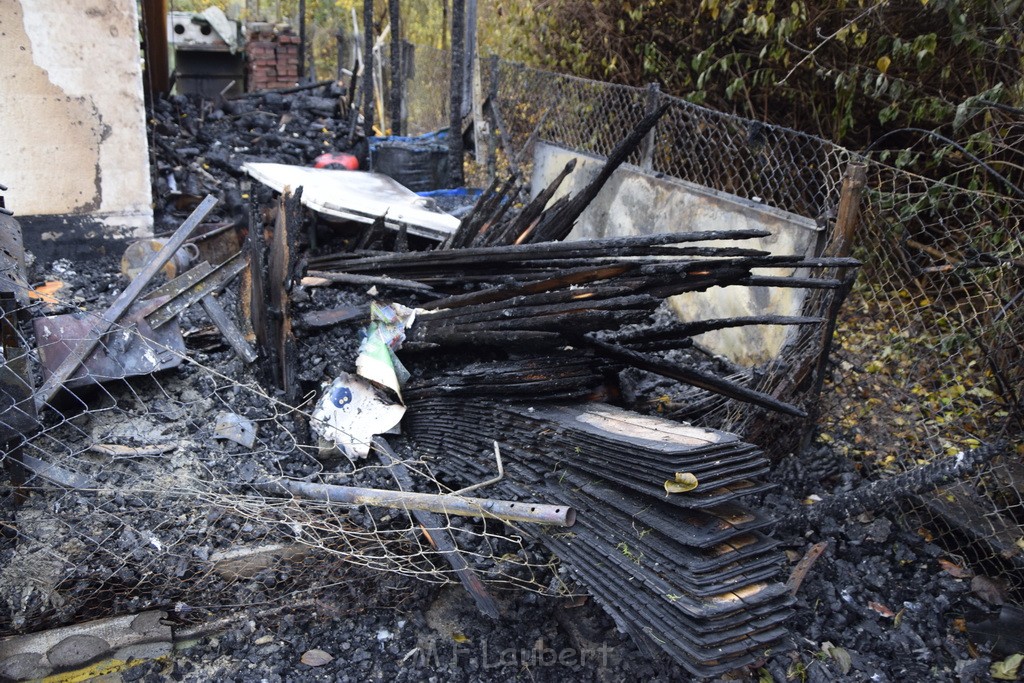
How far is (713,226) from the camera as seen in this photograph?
5262 mm

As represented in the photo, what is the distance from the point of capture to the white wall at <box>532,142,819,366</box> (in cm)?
465

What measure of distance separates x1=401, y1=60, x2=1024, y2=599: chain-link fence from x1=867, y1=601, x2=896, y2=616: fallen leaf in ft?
1.86

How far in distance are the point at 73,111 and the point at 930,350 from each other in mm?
6580

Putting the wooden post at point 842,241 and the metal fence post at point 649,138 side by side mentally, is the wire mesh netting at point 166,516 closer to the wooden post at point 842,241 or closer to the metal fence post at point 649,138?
the wooden post at point 842,241

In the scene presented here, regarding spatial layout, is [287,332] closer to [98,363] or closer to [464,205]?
[98,363]

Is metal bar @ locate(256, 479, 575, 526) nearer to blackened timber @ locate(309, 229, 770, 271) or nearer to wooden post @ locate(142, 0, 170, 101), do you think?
blackened timber @ locate(309, 229, 770, 271)

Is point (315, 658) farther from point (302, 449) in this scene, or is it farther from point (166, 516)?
point (302, 449)

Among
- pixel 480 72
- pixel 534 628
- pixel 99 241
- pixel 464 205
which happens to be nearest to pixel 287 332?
pixel 534 628

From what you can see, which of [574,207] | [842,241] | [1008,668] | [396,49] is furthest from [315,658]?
[396,49]

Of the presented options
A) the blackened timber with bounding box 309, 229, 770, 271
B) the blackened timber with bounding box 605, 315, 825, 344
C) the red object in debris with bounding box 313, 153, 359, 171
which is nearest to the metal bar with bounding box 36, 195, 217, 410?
the blackened timber with bounding box 309, 229, 770, 271

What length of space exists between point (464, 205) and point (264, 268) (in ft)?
11.7

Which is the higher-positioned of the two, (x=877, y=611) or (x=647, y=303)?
(x=647, y=303)

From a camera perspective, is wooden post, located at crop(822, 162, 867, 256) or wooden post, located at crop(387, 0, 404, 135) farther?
wooden post, located at crop(387, 0, 404, 135)

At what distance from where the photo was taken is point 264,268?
166 inches
